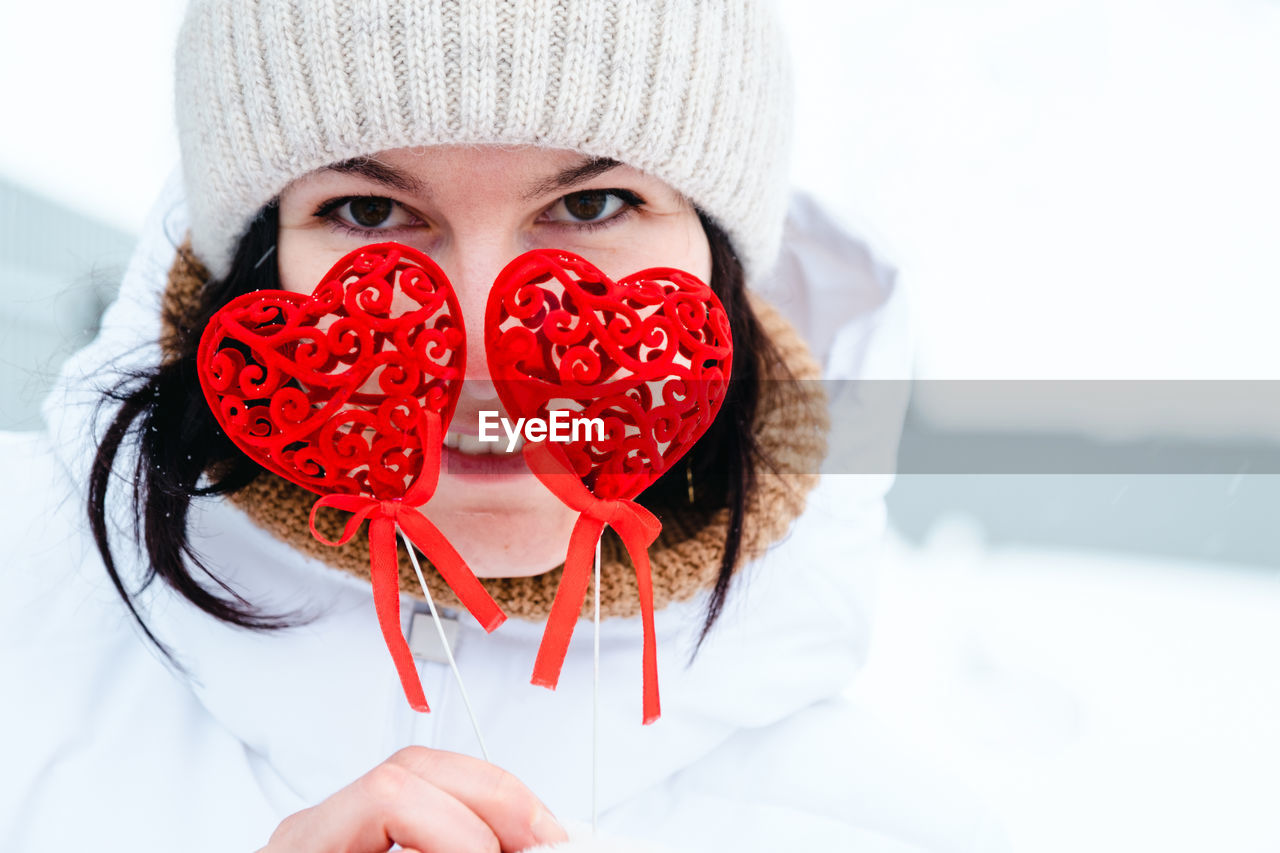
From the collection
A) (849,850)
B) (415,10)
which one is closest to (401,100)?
(415,10)

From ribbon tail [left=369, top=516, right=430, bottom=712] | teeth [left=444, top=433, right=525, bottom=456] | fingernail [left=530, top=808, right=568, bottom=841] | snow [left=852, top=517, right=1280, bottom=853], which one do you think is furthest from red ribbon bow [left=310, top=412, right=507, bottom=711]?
snow [left=852, top=517, right=1280, bottom=853]

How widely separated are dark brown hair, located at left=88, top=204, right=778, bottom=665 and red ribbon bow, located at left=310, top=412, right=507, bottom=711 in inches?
15.3

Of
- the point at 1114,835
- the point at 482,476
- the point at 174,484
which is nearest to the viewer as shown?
the point at 482,476

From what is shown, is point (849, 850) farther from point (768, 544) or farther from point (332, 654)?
point (332, 654)

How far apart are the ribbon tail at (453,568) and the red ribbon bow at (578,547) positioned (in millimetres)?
42

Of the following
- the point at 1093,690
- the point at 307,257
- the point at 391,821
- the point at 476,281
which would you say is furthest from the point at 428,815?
the point at 1093,690

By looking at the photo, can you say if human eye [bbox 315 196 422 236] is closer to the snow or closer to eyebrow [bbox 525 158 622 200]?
eyebrow [bbox 525 158 622 200]

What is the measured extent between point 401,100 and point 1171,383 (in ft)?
3.83

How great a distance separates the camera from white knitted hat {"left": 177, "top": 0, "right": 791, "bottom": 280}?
70cm

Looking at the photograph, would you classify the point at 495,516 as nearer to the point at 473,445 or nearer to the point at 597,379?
the point at 473,445

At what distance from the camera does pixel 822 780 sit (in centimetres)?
111

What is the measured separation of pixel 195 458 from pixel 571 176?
0.52 metres

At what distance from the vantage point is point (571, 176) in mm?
742

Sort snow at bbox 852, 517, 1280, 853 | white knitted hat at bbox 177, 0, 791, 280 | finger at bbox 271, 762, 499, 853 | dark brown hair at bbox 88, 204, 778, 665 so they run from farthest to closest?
1. snow at bbox 852, 517, 1280, 853
2. dark brown hair at bbox 88, 204, 778, 665
3. white knitted hat at bbox 177, 0, 791, 280
4. finger at bbox 271, 762, 499, 853
